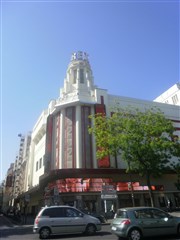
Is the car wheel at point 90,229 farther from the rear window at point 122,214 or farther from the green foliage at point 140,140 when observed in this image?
the green foliage at point 140,140

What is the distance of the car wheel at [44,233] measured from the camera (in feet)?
37.2

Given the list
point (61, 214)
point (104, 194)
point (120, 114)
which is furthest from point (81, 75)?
point (61, 214)

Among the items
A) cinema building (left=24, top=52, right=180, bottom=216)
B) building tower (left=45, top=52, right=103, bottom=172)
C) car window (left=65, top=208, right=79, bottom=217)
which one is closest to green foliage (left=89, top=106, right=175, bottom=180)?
cinema building (left=24, top=52, right=180, bottom=216)

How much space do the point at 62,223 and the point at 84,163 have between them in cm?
1858

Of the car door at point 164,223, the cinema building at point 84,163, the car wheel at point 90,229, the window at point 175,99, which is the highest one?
the window at point 175,99

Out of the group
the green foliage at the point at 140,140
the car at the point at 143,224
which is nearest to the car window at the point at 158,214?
the car at the point at 143,224

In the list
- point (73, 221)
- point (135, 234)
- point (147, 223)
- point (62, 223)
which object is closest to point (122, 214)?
point (135, 234)

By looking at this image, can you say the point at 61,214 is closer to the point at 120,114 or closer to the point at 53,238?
the point at 53,238

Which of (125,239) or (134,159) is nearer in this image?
(125,239)

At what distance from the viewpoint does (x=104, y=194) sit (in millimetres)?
20859

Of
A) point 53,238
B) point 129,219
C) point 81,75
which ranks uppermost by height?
point 81,75

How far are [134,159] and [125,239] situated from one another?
12741mm

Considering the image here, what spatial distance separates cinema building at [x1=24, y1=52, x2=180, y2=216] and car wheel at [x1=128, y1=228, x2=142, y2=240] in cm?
1140

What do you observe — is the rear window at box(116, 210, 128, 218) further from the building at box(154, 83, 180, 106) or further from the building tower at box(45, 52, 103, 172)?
the building at box(154, 83, 180, 106)
